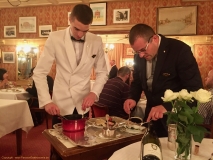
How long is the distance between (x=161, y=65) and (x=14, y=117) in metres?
1.92

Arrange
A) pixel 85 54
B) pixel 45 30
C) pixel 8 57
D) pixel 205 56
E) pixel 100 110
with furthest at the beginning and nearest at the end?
pixel 8 57
pixel 45 30
pixel 205 56
pixel 100 110
pixel 85 54

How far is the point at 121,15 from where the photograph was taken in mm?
5836

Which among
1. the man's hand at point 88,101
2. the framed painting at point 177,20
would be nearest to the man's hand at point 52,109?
the man's hand at point 88,101

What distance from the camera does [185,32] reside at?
5.35 meters

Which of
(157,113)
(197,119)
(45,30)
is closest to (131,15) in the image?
(45,30)

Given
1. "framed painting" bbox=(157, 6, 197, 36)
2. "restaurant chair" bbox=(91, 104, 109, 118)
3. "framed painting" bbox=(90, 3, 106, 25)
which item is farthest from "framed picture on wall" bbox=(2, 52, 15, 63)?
"restaurant chair" bbox=(91, 104, 109, 118)

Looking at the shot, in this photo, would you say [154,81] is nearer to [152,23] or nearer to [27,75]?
A: [152,23]

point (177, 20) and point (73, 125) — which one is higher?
point (177, 20)

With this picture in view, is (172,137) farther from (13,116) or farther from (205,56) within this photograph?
(205,56)

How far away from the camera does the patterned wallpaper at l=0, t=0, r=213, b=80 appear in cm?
530

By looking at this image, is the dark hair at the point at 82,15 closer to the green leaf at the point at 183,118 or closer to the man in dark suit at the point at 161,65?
the man in dark suit at the point at 161,65

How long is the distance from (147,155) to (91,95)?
937 mm

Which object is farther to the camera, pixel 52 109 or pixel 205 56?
pixel 205 56

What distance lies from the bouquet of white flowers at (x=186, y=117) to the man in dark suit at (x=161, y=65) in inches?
20.4
